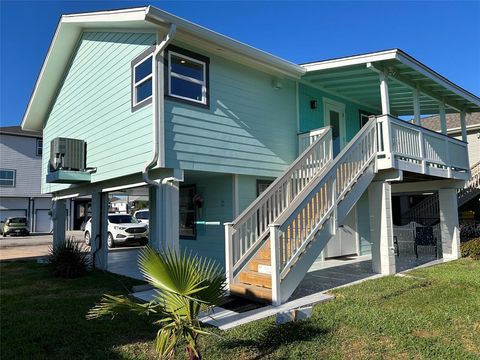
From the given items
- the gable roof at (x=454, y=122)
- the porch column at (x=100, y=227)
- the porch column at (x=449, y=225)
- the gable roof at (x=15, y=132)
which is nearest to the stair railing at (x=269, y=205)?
the porch column at (x=100, y=227)

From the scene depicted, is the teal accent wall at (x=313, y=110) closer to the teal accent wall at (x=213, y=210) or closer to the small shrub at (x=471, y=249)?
the teal accent wall at (x=213, y=210)

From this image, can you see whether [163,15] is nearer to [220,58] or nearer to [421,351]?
[220,58]

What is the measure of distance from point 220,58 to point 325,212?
427cm

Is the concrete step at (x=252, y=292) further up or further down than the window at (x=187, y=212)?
further down

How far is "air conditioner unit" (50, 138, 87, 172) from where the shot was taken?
10062 mm

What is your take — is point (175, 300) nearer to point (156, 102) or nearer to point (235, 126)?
point (156, 102)

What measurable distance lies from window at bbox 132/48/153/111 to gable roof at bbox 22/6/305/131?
620 millimetres

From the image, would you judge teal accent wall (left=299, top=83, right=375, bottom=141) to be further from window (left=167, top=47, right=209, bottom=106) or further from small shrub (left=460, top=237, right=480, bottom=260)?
small shrub (left=460, top=237, right=480, bottom=260)

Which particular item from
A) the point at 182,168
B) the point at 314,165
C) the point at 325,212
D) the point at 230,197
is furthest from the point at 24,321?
the point at 314,165

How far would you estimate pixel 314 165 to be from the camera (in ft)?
28.7

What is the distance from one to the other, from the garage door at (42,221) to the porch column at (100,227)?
76.5ft

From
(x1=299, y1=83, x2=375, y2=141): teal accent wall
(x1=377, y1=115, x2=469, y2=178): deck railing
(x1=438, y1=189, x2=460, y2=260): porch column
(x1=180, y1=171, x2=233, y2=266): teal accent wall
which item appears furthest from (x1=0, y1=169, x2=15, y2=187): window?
(x1=438, y1=189, x2=460, y2=260): porch column

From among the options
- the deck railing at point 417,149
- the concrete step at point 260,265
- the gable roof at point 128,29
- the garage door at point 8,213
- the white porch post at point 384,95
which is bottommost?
the concrete step at point 260,265

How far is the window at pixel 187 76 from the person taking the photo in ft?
26.0
